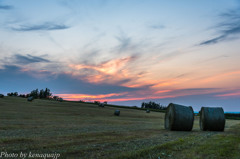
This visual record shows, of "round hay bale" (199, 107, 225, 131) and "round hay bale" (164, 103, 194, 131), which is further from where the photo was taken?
"round hay bale" (199, 107, 225, 131)

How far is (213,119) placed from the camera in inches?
695

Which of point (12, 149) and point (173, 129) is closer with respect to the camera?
point (12, 149)

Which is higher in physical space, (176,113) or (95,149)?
(176,113)

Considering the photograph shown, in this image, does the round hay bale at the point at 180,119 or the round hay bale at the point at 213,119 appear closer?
the round hay bale at the point at 180,119

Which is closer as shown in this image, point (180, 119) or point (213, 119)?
point (180, 119)

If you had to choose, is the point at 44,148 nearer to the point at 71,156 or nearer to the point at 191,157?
the point at 71,156

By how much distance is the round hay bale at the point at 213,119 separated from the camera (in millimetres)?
17422

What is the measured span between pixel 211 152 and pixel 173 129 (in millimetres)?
9754

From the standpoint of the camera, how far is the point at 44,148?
25.6ft

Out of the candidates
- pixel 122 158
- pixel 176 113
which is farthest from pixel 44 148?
pixel 176 113

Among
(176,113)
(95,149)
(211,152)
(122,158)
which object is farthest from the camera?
(176,113)

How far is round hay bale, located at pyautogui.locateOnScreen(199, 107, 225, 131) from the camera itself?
57.2ft

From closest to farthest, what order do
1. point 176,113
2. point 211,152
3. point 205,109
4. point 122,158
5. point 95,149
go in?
point 122,158, point 211,152, point 95,149, point 176,113, point 205,109

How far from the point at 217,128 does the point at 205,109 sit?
184cm
